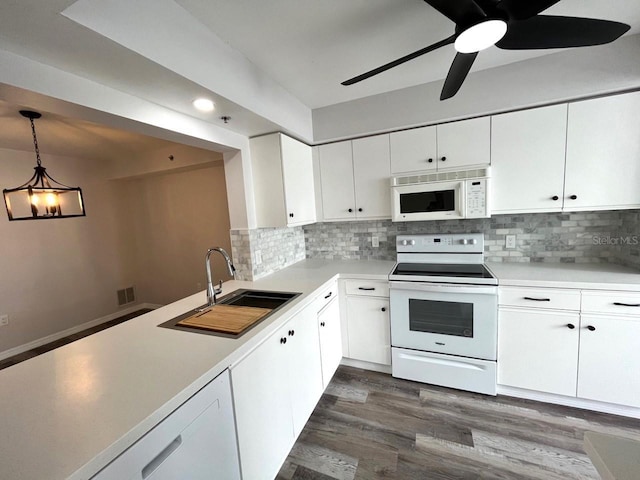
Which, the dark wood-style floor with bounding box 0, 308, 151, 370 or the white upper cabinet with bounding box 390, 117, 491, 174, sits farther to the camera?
the dark wood-style floor with bounding box 0, 308, 151, 370

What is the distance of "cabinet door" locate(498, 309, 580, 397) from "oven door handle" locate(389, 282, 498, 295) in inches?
7.8

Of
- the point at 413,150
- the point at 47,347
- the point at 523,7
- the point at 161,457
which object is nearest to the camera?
the point at 161,457

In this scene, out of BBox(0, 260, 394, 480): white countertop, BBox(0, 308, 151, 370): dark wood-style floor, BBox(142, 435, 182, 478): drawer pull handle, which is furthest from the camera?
BBox(0, 308, 151, 370): dark wood-style floor

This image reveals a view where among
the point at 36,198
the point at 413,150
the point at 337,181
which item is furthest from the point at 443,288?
the point at 36,198

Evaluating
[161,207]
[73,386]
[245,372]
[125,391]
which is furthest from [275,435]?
[161,207]

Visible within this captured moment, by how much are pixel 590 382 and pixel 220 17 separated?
3.16 meters

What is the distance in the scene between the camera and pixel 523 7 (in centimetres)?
104

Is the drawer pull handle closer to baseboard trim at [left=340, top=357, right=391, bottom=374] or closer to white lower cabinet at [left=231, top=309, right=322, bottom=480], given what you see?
white lower cabinet at [left=231, top=309, right=322, bottom=480]

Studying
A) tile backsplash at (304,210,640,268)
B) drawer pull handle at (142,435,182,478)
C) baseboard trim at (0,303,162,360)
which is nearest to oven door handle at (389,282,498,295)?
tile backsplash at (304,210,640,268)

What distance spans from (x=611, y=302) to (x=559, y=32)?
5.36 ft

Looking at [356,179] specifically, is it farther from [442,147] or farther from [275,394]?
[275,394]

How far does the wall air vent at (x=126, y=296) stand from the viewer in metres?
4.27

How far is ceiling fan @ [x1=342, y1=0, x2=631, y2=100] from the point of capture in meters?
1.03

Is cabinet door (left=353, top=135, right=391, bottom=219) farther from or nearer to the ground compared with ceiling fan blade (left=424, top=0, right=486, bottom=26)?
nearer to the ground
